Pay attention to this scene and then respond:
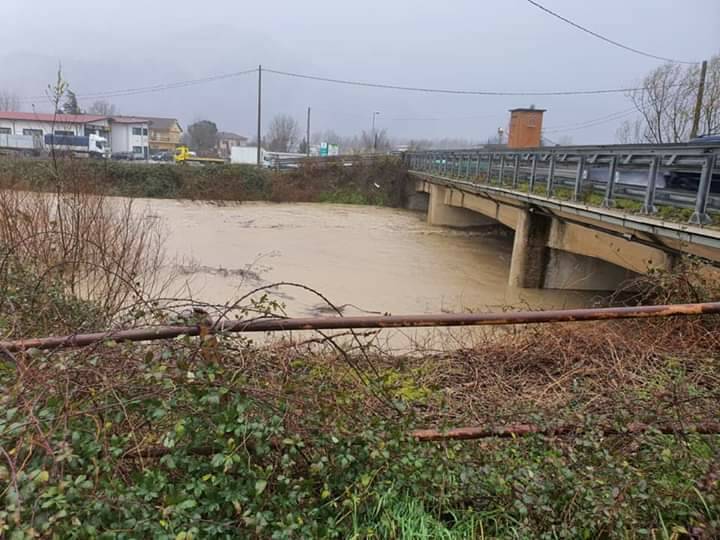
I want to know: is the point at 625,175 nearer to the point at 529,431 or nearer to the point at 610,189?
the point at 610,189

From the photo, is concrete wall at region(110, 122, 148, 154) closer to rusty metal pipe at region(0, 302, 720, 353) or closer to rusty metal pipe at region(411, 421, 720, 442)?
rusty metal pipe at region(0, 302, 720, 353)

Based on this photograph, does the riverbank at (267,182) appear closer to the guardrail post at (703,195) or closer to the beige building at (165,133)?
the guardrail post at (703,195)

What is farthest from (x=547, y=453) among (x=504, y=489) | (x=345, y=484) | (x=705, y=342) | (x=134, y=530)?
(x=705, y=342)

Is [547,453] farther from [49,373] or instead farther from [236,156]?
[236,156]

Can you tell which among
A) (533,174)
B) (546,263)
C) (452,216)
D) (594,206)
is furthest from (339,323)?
(452,216)

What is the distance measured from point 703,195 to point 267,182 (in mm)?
35364

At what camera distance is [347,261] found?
1933cm

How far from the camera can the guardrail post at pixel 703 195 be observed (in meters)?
7.85

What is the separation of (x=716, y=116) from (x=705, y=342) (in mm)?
27068

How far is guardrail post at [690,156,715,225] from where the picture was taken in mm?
7848

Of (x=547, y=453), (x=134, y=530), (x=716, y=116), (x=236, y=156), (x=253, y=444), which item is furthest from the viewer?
(x=236, y=156)

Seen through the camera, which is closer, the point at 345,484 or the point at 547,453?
the point at 345,484

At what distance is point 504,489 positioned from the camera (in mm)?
2404

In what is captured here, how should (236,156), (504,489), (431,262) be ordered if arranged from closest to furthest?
(504,489) → (431,262) → (236,156)
